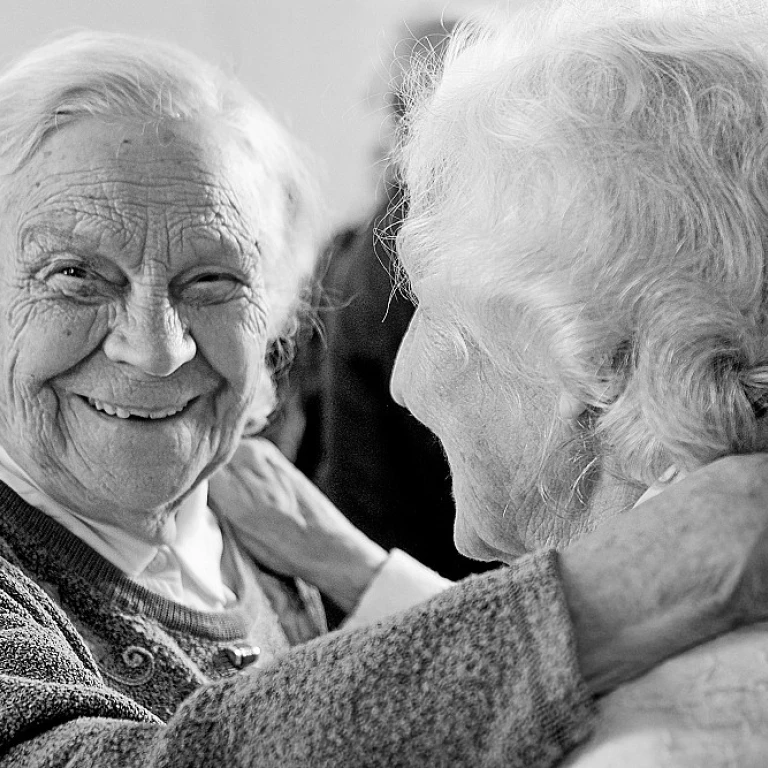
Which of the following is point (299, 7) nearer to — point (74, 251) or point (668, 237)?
point (74, 251)

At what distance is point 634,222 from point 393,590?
1063mm

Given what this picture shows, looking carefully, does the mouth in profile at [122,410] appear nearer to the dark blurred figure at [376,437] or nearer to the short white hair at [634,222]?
the short white hair at [634,222]

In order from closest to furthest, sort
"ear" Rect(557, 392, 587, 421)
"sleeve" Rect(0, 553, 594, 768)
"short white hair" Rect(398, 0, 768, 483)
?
"sleeve" Rect(0, 553, 594, 768) → "short white hair" Rect(398, 0, 768, 483) → "ear" Rect(557, 392, 587, 421)

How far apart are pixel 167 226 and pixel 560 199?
0.63 metres

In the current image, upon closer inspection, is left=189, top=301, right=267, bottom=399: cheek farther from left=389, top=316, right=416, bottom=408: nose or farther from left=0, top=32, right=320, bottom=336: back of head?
left=389, top=316, right=416, bottom=408: nose

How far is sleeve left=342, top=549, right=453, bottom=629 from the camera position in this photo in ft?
6.31

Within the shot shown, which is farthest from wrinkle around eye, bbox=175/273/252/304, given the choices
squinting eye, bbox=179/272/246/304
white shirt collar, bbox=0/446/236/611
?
white shirt collar, bbox=0/446/236/611

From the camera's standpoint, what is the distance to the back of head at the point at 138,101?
1.49 meters

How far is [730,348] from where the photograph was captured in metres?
1.06

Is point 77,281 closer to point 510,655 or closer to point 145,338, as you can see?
point 145,338

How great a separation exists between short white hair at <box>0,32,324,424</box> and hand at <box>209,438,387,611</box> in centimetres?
17

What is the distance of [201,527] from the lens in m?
1.75

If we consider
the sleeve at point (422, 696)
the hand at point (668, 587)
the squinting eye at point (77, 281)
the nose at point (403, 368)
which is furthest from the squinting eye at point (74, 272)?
the hand at point (668, 587)

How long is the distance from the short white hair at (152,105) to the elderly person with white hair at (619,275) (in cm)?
46
